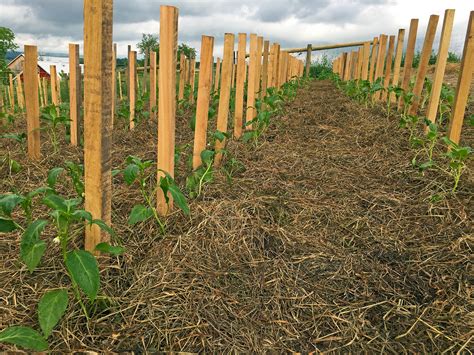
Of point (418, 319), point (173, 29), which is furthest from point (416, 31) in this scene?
point (418, 319)

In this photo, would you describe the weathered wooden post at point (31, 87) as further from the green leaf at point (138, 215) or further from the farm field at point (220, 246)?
the green leaf at point (138, 215)

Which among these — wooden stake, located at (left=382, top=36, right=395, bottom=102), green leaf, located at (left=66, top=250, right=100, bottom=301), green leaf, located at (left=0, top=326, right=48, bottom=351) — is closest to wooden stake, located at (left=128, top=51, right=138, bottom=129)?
green leaf, located at (left=66, top=250, right=100, bottom=301)

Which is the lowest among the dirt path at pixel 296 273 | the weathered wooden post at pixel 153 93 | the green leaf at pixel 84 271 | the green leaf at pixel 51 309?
the dirt path at pixel 296 273

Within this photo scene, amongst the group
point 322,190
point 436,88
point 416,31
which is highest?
point 416,31

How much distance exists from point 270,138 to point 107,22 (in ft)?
11.1

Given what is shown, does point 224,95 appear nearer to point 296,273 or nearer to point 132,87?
point 296,273

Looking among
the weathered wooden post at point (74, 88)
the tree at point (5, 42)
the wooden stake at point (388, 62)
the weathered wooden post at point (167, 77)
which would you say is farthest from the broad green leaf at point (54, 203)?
the tree at point (5, 42)

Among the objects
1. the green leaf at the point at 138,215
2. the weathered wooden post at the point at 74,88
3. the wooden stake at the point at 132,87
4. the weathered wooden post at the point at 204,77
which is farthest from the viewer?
the wooden stake at the point at 132,87

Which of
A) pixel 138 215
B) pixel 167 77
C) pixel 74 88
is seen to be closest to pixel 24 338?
pixel 138 215

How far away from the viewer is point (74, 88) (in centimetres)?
429

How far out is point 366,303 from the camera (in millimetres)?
1927

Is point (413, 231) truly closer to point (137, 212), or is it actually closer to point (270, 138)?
point (137, 212)

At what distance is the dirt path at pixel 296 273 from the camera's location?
5.50 ft

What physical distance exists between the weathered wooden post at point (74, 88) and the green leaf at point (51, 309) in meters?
3.12
